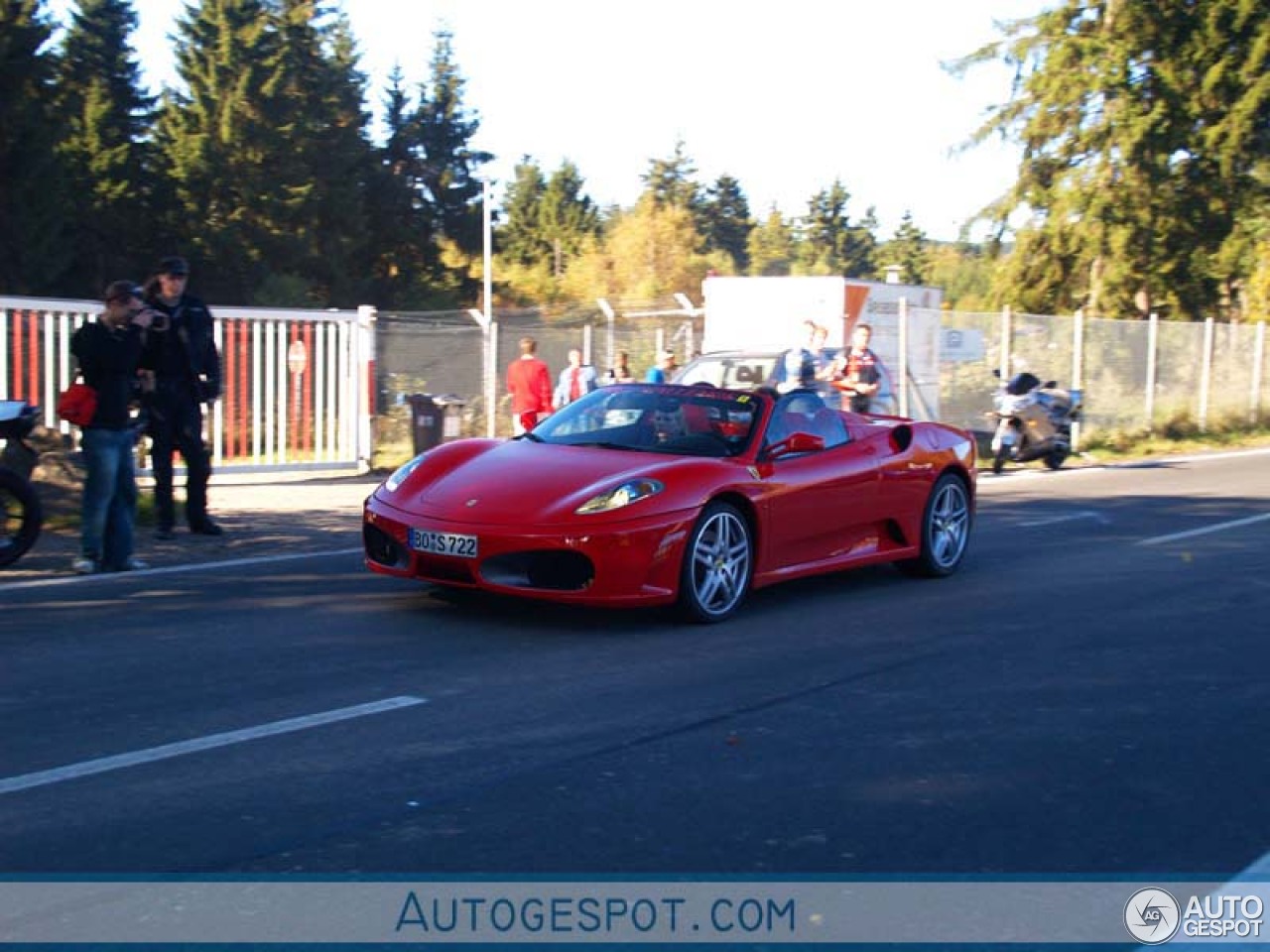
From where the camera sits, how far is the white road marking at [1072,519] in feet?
44.2

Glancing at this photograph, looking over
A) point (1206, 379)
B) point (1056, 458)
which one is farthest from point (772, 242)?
point (1056, 458)

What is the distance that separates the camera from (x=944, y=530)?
10.2m

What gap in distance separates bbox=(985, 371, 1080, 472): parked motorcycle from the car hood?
12015 mm

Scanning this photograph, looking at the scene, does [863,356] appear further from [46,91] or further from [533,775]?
[46,91]

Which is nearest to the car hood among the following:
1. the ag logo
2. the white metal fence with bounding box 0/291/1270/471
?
the ag logo

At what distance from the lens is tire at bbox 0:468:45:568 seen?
9.24 meters

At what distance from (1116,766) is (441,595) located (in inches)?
165

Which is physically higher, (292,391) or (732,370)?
(732,370)

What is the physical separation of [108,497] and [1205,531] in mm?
9164

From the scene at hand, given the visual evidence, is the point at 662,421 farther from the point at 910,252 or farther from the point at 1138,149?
the point at 910,252

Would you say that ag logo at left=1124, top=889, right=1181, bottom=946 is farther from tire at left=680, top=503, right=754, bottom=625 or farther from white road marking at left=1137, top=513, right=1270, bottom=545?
white road marking at left=1137, top=513, right=1270, bottom=545

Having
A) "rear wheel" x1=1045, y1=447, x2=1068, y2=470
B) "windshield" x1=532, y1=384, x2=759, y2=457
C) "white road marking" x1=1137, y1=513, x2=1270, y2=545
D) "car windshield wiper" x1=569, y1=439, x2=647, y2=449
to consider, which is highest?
"windshield" x1=532, y1=384, x2=759, y2=457

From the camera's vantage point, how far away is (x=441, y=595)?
8555 millimetres

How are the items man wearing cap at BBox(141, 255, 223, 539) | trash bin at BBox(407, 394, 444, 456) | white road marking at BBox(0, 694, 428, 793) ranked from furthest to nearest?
1. trash bin at BBox(407, 394, 444, 456)
2. man wearing cap at BBox(141, 255, 223, 539)
3. white road marking at BBox(0, 694, 428, 793)
